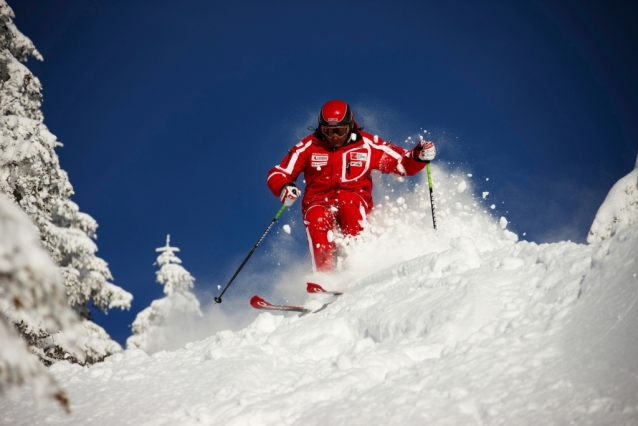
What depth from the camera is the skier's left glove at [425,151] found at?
7590mm

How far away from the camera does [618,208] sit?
552cm

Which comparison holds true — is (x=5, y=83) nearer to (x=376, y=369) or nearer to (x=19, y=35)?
(x=19, y=35)

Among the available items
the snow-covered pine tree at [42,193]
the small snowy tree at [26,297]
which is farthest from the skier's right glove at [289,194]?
the small snowy tree at [26,297]

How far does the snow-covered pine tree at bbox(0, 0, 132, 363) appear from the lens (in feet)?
26.3

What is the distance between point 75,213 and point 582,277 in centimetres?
1278

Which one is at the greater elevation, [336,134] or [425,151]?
[336,134]

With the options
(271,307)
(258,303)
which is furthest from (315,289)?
(258,303)

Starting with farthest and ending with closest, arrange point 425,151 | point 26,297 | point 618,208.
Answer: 1. point 425,151
2. point 618,208
3. point 26,297

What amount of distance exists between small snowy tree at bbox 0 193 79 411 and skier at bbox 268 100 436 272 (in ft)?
19.4

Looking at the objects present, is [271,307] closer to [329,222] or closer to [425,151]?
[329,222]

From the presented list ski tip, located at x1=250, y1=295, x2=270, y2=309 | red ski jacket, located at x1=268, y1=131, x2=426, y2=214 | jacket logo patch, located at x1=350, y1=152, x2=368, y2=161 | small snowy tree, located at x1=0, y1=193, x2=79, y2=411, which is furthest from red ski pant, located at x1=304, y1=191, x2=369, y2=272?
small snowy tree, located at x1=0, y1=193, x2=79, y2=411

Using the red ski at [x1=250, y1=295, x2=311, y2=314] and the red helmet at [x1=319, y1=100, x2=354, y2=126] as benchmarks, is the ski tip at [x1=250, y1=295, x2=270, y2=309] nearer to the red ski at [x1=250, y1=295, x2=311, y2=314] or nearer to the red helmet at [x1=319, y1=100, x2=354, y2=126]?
the red ski at [x1=250, y1=295, x2=311, y2=314]

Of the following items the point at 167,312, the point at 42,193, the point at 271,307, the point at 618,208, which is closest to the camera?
the point at 618,208

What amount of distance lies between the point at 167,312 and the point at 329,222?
1120cm
